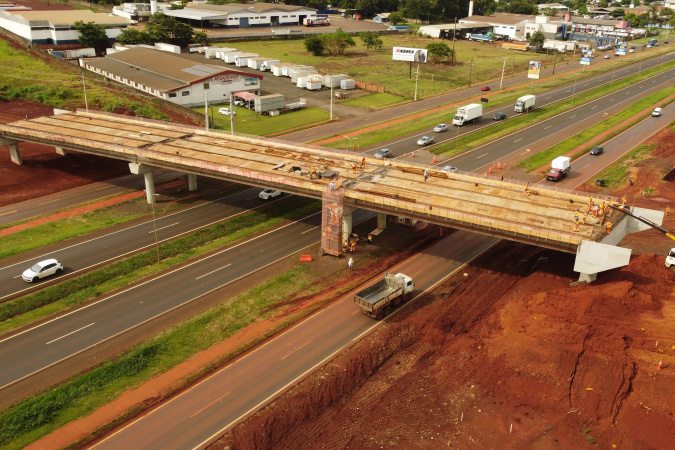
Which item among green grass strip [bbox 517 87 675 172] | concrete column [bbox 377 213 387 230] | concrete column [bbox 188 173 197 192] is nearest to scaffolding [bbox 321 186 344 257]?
concrete column [bbox 377 213 387 230]

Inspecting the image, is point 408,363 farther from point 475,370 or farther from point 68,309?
point 68,309

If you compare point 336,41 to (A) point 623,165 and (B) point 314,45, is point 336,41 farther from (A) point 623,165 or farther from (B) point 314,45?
(A) point 623,165

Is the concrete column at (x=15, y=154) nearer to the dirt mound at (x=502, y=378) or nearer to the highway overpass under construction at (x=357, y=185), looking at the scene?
the highway overpass under construction at (x=357, y=185)

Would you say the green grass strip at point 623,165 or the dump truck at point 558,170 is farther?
the green grass strip at point 623,165

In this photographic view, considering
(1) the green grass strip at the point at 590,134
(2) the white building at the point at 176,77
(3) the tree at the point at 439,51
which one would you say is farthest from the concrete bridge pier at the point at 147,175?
(3) the tree at the point at 439,51

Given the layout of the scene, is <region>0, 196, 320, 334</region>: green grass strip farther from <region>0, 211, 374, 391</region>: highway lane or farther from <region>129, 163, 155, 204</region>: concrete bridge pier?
A: <region>129, 163, 155, 204</region>: concrete bridge pier

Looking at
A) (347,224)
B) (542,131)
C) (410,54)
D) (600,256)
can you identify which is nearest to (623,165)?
(542,131)
